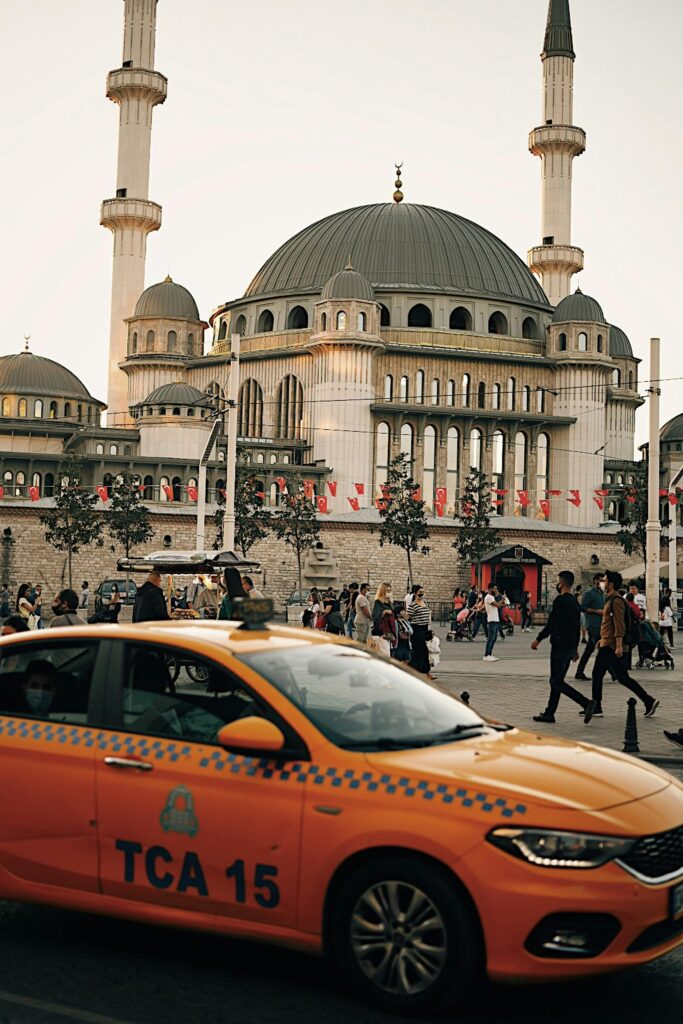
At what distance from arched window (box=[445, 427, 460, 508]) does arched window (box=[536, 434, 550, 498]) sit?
4.93m

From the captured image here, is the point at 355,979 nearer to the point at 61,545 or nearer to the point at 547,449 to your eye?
the point at 61,545

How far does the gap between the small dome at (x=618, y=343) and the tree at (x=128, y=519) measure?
1675 inches

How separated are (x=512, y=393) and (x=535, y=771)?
2903 inches

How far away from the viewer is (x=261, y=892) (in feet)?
17.0

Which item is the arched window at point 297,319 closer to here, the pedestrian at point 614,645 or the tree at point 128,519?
the tree at point 128,519

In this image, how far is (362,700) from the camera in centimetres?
566

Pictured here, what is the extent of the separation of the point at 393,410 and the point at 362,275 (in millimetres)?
8508

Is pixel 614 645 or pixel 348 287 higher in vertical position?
pixel 348 287

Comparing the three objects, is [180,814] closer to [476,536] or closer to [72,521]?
[72,521]

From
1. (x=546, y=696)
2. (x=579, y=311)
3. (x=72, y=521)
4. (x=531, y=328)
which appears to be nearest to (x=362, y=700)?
(x=546, y=696)

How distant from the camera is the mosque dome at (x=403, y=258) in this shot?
266 feet

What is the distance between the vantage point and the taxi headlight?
477 cm

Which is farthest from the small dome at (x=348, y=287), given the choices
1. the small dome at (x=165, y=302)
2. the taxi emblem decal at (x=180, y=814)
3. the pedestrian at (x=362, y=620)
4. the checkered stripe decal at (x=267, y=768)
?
the taxi emblem decal at (x=180, y=814)

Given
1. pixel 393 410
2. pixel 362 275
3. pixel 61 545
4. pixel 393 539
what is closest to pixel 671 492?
pixel 393 539
